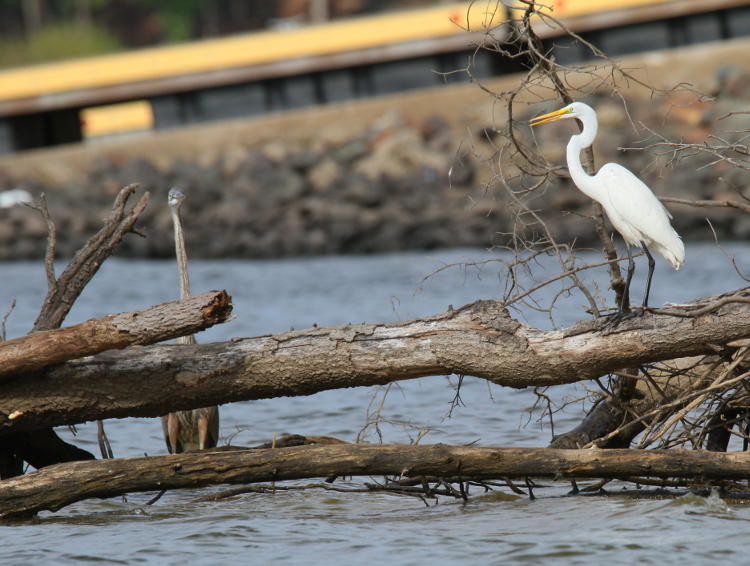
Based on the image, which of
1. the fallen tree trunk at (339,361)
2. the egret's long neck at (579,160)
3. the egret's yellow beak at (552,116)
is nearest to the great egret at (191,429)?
the fallen tree trunk at (339,361)

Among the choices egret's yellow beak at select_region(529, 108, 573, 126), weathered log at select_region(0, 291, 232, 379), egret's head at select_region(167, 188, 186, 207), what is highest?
egret's yellow beak at select_region(529, 108, 573, 126)

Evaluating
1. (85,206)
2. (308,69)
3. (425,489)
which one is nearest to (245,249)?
(85,206)

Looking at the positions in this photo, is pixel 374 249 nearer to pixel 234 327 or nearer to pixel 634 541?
pixel 234 327

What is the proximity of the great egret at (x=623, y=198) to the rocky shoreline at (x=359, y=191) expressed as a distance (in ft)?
44.3

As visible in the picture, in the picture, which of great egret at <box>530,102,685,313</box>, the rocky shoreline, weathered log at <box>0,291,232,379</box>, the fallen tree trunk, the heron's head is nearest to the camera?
weathered log at <box>0,291,232,379</box>

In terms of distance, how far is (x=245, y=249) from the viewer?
2189 centimetres

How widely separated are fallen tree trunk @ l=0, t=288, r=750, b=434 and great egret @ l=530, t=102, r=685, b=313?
0.68m

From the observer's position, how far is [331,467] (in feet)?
17.4

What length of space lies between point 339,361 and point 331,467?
1.76ft

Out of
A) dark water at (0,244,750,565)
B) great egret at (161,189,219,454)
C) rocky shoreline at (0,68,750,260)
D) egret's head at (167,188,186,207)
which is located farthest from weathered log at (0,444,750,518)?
rocky shoreline at (0,68,750,260)

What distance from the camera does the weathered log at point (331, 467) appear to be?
520 centimetres

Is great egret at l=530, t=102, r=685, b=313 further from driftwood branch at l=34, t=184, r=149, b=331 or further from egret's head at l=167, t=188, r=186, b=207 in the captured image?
egret's head at l=167, t=188, r=186, b=207

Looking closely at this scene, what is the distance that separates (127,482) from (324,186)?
17845mm

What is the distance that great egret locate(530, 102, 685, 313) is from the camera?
5695 millimetres
